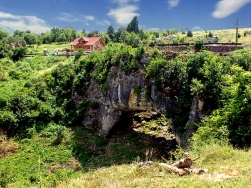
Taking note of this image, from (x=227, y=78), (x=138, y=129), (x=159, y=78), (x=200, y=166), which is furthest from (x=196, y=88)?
(x=138, y=129)

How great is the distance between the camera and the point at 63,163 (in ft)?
65.7

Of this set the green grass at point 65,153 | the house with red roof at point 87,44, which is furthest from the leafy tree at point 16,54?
the green grass at point 65,153

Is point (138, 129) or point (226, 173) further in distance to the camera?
point (138, 129)

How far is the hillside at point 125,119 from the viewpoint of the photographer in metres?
10.1

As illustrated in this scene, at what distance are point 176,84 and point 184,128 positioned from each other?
3.70 meters

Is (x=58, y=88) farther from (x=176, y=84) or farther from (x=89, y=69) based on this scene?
(x=176, y=84)

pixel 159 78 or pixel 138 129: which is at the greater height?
pixel 159 78

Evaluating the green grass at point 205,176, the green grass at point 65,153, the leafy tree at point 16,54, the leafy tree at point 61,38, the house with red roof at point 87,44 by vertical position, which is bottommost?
the green grass at point 65,153

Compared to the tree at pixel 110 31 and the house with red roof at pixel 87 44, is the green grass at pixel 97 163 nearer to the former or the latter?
the house with red roof at pixel 87 44

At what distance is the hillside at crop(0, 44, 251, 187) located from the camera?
1008 cm

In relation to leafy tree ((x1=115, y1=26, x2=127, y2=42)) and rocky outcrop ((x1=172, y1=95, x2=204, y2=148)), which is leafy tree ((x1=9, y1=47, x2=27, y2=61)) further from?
rocky outcrop ((x1=172, y1=95, x2=204, y2=148))

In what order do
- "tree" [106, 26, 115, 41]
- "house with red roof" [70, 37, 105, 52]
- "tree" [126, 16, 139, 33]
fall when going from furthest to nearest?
"tree" [126, 16, 139, 33] < "tree" [106, 26, 115, 41] < "house with red roof" [70, 37, 105, 52]

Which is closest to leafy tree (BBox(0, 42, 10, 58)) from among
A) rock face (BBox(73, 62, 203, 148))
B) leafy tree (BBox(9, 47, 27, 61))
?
leafy tree (BBox(9, 47, 27, 61))

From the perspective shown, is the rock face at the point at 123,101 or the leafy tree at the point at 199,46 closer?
the rock face at the point at 123,101
